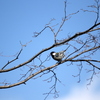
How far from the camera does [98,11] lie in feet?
15.1

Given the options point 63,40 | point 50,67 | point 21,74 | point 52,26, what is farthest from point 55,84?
point 52,26

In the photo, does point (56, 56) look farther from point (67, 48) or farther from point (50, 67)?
point (50, 67)

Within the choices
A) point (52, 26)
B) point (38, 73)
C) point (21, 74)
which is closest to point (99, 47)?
point (52, 26)

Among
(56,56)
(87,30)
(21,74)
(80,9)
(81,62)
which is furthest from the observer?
(56,56)

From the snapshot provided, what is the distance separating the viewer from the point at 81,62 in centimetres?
553

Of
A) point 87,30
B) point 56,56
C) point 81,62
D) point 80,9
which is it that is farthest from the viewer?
point 56,56

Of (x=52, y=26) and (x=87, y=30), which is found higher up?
(x=52, y=26)

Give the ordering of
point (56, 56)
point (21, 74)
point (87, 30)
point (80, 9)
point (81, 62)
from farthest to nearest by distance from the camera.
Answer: point (56, 56)
point (81, 62)
point (21, 74)
point (80, 9)
point (87, 30)

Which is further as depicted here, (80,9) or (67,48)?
(67,48)

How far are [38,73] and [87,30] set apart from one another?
6.18ft

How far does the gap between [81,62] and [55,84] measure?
1.16m

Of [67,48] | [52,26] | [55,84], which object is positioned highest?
[52,26]

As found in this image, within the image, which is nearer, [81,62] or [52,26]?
[52,26]

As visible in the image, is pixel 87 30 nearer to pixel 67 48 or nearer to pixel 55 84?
pixel 67 48
